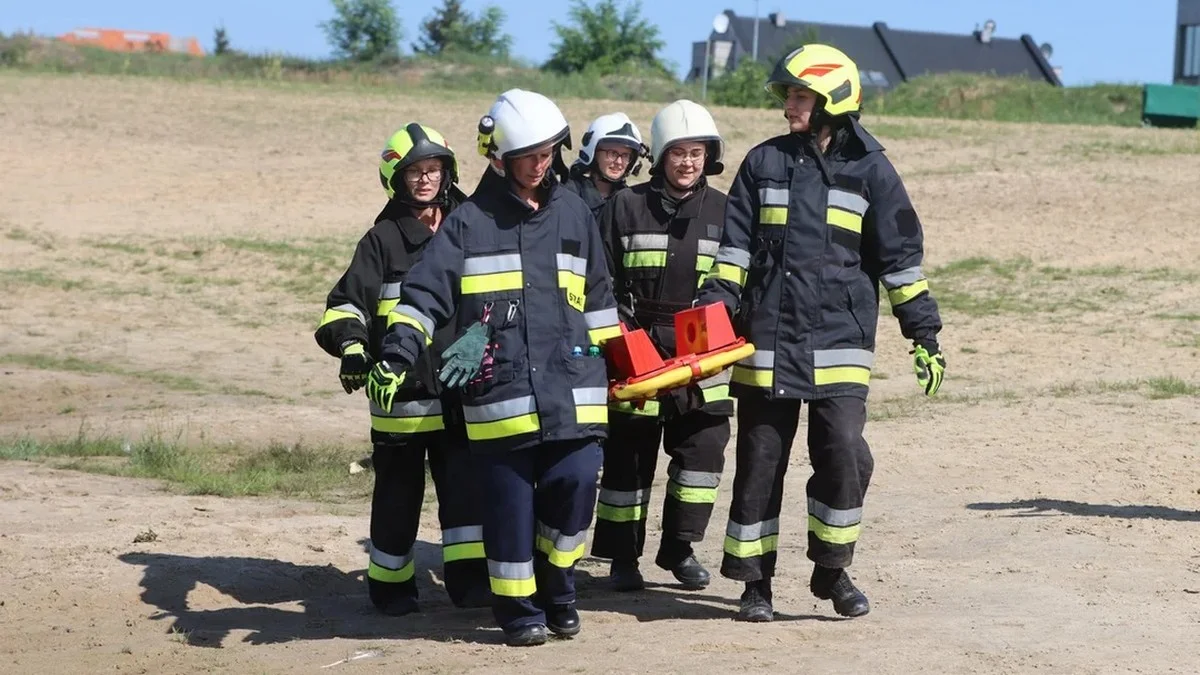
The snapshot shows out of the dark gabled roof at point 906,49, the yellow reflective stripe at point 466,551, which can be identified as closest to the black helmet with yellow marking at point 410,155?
the yellow reflective stripe at point 466,551

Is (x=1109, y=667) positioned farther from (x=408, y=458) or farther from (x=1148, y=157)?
(x=1148, y=157)

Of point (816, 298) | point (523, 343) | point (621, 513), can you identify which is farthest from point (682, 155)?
point (523, 343)

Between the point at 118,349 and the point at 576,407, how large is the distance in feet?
33.7

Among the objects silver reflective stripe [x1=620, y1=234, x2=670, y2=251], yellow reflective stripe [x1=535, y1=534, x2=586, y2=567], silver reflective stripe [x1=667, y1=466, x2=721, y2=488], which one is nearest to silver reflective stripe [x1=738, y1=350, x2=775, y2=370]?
yellow reflective stripe [x1=535, y1=534, x2=586, y2=567]

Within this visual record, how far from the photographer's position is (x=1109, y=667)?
5.82 meters

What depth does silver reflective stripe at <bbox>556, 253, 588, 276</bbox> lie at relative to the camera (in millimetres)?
6375

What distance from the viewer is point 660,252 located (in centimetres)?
759

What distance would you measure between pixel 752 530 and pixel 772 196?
1.23 meters

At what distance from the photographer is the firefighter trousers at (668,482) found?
750 centimetres

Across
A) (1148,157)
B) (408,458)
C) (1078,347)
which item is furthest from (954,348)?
(1148,157)

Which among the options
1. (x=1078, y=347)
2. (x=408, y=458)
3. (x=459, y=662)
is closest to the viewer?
(x=459, y=662)

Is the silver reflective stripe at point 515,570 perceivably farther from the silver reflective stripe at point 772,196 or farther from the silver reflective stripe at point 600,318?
the silver reflective stripe at point 772,196

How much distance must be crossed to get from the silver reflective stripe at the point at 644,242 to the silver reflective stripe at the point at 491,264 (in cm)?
137

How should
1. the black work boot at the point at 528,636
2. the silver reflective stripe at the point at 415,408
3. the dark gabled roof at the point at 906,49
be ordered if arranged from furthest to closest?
the dark gabled roof at the point at 906,49 → the silver reflective stripe at the point at 415,408 → the black work boot at the point at 528,636
